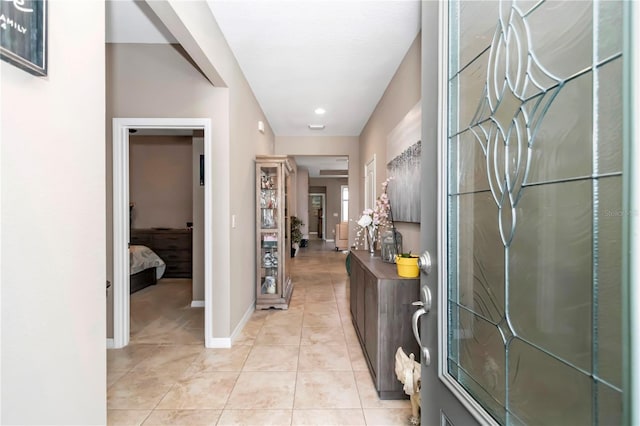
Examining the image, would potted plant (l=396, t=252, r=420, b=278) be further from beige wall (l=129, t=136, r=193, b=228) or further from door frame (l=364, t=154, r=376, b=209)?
beige wall (l=129, t=136, r=193, b=228)

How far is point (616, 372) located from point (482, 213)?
0.41 meters

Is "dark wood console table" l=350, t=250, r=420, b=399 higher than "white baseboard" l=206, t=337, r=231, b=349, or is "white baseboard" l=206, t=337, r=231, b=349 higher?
"dark wood console table" l=350, t=250, r=420, b=399

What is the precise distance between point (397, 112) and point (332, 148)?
3002 mm

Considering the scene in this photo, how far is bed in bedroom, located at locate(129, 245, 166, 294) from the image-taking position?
4.74 meters

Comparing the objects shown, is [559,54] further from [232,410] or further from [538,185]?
[232,410]

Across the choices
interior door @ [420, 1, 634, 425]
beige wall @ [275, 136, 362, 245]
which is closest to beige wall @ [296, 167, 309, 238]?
beige wall @ [275, 136, 362, 245]

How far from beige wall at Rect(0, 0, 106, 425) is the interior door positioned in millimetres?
1151

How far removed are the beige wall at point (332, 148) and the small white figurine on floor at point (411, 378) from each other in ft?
14.3

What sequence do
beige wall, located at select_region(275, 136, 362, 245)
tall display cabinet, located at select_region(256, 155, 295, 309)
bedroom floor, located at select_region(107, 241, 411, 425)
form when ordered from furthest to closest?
beige wall, located at select_region(275, 136, 362, 245) < tall display cabinet, located at select_region(256, 155, 295, 309) < bedroom floor, located at select_region(107, 241, 411, 425)

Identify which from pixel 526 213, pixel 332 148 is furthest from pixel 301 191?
pixel 526 213

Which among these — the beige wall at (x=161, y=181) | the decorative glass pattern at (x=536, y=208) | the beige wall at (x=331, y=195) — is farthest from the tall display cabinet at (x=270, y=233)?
the beige wall at (x=331, y=195)

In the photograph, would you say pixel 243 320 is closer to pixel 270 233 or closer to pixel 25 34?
pixel 270 233

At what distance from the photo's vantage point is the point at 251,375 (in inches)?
91.8

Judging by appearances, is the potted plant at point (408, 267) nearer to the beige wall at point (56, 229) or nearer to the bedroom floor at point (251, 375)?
the bedroom floor at point (251, 375)
